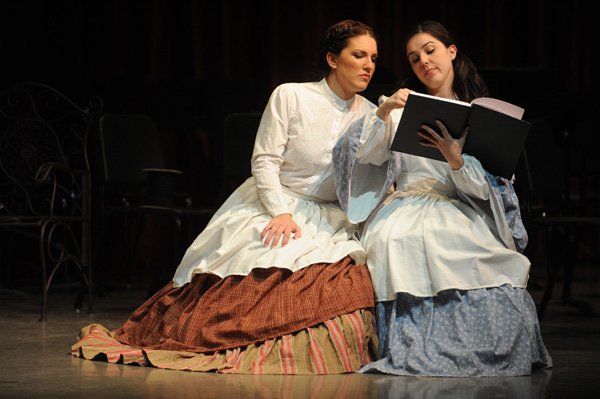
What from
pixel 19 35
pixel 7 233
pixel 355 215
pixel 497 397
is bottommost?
pixel 7 233

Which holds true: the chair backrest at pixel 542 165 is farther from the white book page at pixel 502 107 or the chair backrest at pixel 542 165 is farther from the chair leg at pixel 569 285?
the white book page at pixel 502 107

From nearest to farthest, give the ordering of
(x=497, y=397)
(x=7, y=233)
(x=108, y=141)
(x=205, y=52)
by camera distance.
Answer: (x=497, y=397) → (x=108, y=141) → (x=7, y=233) → (x=205, y=52)

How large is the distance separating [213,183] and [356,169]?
127 inches

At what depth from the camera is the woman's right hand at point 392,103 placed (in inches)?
141

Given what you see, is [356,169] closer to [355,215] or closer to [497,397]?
[355,215]

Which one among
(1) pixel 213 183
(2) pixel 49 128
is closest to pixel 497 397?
(2) pixel 49 128

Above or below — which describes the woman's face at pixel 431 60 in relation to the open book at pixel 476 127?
above

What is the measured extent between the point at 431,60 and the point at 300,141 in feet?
1.92

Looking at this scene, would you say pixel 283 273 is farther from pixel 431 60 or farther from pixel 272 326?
pixel 431 60

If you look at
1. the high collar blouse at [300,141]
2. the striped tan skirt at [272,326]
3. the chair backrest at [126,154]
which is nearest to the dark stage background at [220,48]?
the chair backrest at [126,154]

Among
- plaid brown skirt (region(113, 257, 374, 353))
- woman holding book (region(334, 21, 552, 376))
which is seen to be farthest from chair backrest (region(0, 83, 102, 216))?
woman holding book (region(334, 21, 552, 376))

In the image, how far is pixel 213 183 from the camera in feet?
22.8

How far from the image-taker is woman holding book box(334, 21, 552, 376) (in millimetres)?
3436

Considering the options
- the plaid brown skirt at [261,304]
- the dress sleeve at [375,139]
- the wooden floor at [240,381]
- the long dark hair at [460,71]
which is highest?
the long dark hair at [460,71]
